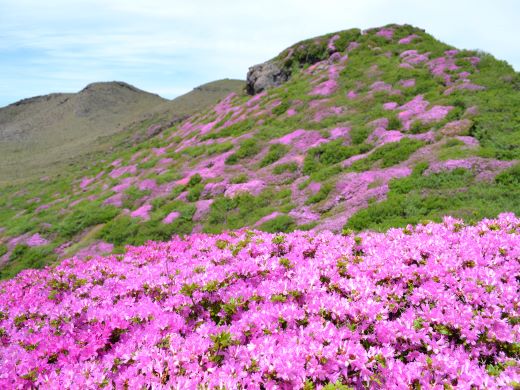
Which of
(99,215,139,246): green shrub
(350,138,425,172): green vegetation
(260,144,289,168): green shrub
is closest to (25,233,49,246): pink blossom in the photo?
(99,215,139,246): green shrub

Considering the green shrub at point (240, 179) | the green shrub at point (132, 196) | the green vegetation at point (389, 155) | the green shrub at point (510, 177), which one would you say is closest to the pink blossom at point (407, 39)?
the green vegetation at point (389, 155)

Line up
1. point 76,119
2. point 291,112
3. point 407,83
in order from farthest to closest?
point 76,119 < point 291,112 < point 407,83

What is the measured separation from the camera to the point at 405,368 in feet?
12.0

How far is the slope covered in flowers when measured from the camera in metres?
3.70

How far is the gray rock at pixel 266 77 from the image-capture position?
42875 millimetres

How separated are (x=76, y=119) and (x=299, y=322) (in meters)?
138

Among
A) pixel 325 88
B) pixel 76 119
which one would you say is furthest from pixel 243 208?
pixel 76 119

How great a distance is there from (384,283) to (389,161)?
1226 cm

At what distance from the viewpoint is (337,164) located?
1847 centimetres

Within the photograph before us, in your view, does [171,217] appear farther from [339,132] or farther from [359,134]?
[359,134]

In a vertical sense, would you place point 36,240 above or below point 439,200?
below

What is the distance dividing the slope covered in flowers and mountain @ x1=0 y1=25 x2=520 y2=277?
2.79 metres

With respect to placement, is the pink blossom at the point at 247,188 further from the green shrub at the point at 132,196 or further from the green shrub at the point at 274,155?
the green shrub at the point at 132,196

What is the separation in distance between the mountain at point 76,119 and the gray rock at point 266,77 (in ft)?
106
